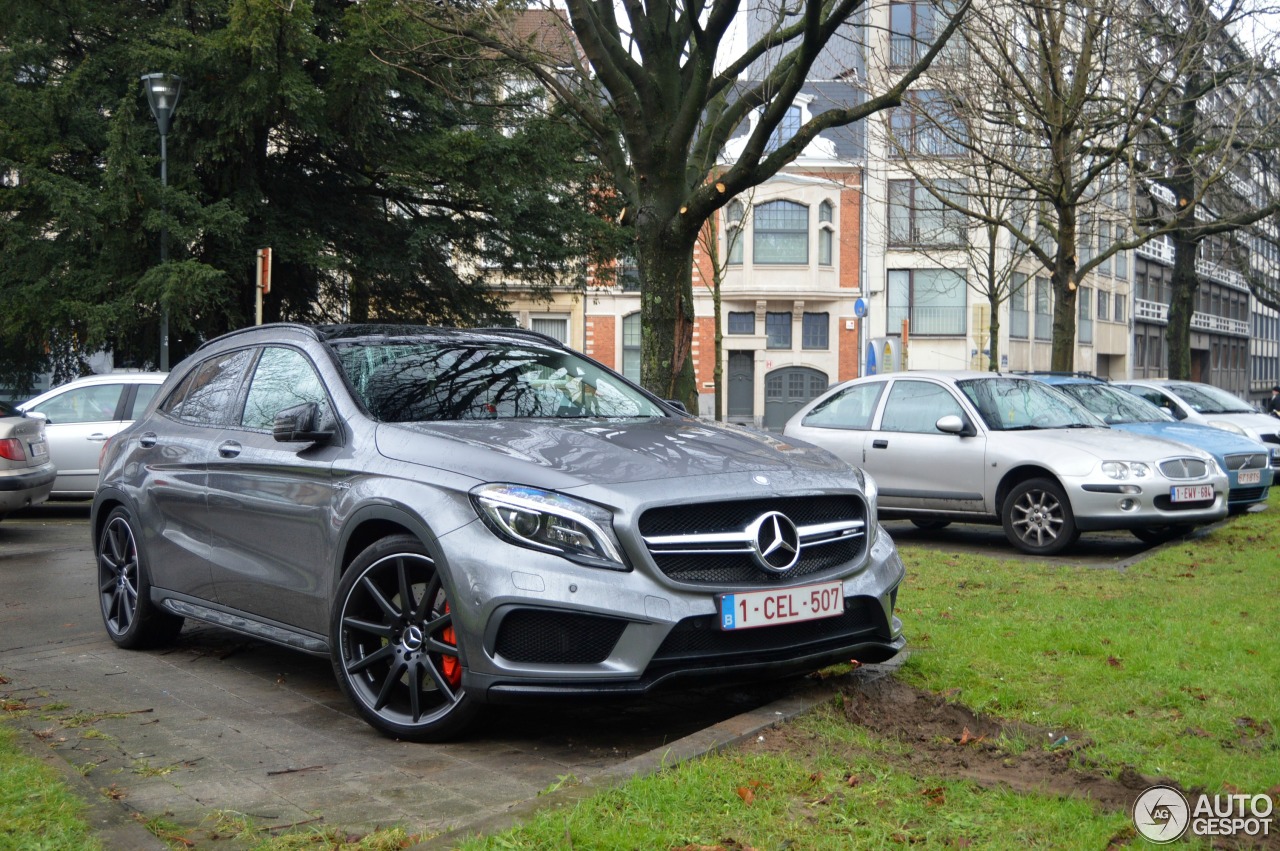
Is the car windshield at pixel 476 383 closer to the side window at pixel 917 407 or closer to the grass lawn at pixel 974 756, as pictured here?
the grass lawn at pixel 974 756

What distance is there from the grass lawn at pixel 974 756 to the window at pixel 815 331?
46880 millimetres

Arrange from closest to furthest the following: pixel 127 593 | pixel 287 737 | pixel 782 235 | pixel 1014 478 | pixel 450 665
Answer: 1. pixel 450 665
2. pixel 287 737
3. pixel 127 593
4. pixel 1014 478
5. pixel 782 235

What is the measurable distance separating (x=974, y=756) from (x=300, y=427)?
2.99m

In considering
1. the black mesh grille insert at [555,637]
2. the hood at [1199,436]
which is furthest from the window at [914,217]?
the black mesh grille insert at [555,637]

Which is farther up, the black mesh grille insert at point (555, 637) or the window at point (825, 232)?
the window at point (825, 232)

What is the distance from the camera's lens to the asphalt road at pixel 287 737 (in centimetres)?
430

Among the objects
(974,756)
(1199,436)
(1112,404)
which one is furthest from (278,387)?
(1112,404)

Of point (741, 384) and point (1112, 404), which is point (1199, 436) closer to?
point (1112, 404)

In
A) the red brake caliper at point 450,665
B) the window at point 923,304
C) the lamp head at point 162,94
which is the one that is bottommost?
the red brake caliper at point 450,665

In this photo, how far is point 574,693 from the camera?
4.62 metres

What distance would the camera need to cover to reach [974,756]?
458cm

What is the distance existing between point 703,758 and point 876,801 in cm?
62

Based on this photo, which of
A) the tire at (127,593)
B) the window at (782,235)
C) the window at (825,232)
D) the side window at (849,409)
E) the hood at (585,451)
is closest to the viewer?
the hood at (585,451)

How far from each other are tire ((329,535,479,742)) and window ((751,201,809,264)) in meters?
49.0
